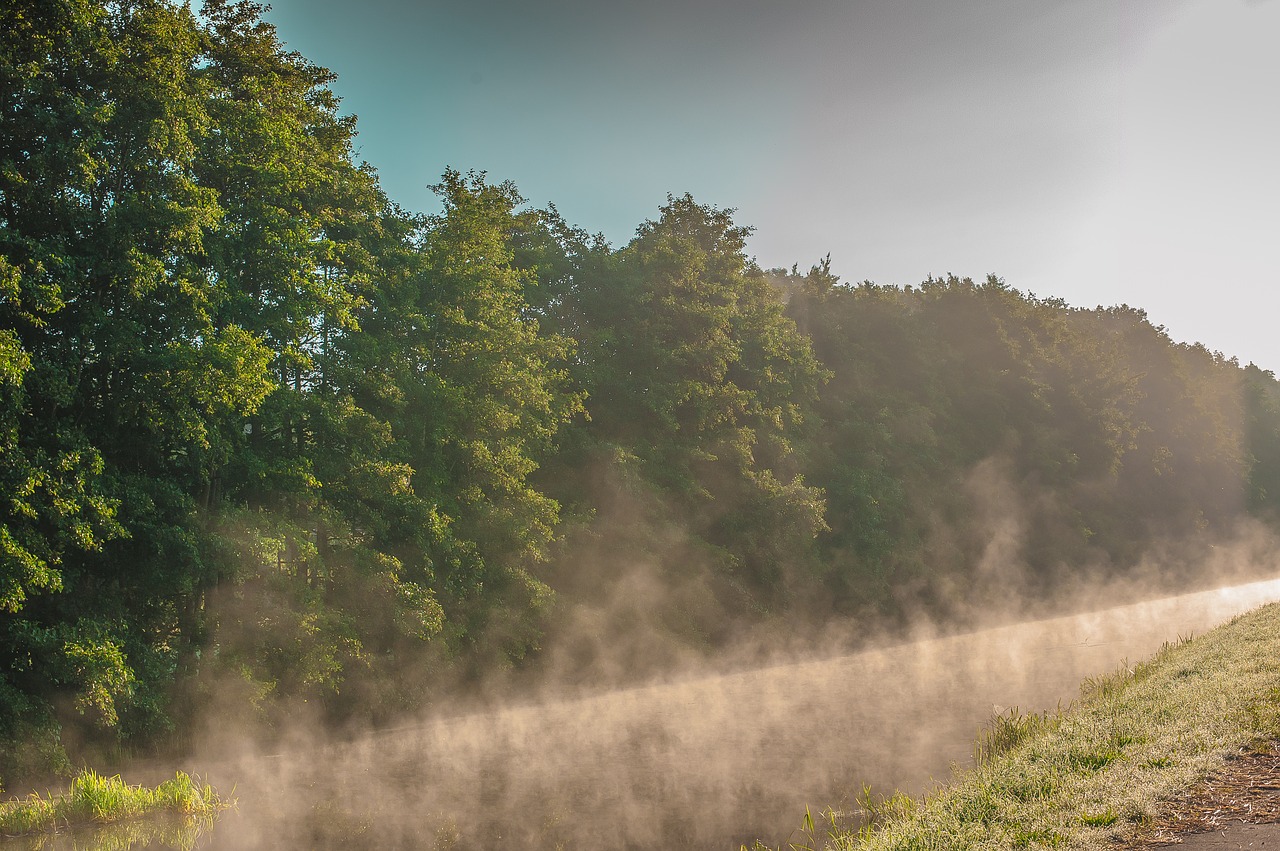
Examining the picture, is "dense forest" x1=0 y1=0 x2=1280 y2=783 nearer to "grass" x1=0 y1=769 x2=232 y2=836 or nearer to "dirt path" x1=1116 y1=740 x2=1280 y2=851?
"grass" x1=0 y1=769 x2=232 y2=836

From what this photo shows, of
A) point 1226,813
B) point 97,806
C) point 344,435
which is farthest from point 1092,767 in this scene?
point 344,435

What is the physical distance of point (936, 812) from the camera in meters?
9.19

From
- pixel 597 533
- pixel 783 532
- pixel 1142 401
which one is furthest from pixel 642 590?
pixel 1142 401

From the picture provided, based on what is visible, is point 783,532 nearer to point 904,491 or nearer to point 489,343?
point 904,491

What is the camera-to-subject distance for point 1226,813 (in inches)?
267

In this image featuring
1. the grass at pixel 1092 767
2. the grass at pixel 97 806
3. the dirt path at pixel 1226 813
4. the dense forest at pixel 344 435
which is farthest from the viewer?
the dense forest at pixel 344 435

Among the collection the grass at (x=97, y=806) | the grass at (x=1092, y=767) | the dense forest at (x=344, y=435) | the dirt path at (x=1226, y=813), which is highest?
the dense forest at (x=344, y=435)

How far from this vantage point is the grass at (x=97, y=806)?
1310cm

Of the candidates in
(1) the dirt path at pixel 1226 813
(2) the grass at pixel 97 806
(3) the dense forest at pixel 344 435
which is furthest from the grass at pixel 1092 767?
(3) the dense forest at pixel 344 435

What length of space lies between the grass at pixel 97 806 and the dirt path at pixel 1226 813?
14.0m

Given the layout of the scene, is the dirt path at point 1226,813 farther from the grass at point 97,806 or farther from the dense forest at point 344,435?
the dense forest at point 344,435

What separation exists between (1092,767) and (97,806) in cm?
1436

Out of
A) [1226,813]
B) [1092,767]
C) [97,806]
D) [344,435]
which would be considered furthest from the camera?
[344,435]

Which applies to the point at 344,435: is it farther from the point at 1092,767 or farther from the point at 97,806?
the point at 1092,767
